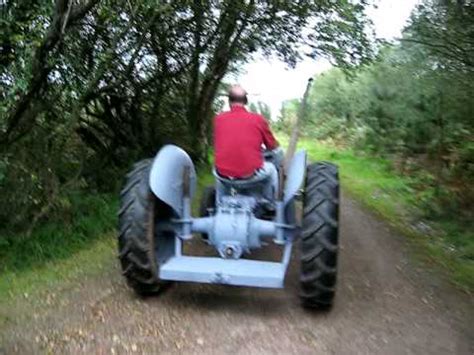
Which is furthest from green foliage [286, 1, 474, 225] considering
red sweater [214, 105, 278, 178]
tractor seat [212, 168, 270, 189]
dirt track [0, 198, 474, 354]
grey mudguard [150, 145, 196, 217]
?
grey mudguard [150, 145, 196, 217]

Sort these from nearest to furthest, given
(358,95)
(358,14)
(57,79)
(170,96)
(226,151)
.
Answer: (226,151)
(57,79)
(170,96)
(358,14)
(358,95)

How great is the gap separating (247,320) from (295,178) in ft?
4.47

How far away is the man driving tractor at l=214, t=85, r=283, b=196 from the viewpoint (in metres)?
6.31

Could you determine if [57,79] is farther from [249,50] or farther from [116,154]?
[249,50]

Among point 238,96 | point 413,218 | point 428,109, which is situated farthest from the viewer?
point 428,109

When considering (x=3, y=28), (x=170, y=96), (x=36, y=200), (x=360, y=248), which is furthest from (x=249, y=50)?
(x=3, y=28)

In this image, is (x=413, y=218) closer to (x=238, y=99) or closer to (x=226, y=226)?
(x=238, y=99)

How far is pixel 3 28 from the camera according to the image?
20.1 feet

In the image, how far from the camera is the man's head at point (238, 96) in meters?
6.46

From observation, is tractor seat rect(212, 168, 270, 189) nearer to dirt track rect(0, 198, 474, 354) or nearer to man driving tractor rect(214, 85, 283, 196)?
man driving tractor rect(214, 85, 283, 196)

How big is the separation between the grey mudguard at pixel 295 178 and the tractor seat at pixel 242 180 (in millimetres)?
278

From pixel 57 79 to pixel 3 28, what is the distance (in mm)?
1417

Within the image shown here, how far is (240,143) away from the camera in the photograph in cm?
629

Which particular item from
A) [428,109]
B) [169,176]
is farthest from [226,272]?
[428,109]
